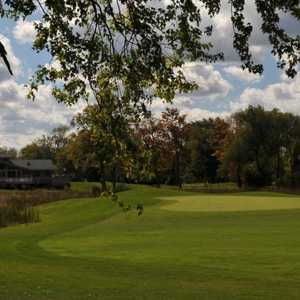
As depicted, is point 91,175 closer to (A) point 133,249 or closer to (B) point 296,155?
(B) point 296,155

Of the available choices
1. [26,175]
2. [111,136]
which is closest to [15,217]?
[111,136]

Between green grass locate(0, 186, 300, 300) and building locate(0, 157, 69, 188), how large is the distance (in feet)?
268

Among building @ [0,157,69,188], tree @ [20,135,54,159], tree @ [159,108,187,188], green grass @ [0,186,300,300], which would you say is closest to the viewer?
green grass @ [0,186,300,300]

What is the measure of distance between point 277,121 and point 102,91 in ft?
313

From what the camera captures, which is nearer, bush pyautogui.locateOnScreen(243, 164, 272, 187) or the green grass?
the green grass

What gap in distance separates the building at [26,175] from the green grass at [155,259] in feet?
268

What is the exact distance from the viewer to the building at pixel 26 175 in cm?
11775

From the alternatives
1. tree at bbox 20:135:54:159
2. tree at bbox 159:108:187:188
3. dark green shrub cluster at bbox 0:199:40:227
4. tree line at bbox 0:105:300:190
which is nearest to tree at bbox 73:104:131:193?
dark green shrub cluster at bbox 0:199:40:227

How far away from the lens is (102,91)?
32.4 feet

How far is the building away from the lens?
386 feet

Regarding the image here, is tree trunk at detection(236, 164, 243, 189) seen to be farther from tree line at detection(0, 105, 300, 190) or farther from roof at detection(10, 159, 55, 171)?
roof at detection(10, 159, 55, 171)

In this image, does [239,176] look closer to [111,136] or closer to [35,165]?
[35,165]

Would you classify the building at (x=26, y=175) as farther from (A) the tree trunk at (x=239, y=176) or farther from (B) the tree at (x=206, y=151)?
(A) the tree trunk at (x=239, y=176)

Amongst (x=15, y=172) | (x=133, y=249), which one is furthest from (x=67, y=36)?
(x=15, y=172)
